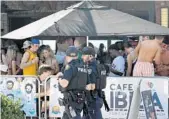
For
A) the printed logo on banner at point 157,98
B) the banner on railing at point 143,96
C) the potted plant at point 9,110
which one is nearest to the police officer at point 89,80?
the banner on railing at point 143,96

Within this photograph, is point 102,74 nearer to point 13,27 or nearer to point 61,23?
point 61,23

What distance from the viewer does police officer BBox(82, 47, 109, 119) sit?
8266 mm

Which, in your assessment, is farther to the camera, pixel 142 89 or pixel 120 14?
pixel 120 14

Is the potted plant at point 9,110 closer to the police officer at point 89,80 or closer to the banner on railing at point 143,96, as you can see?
the police officer at point 89,80

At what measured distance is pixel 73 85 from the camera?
8023 millimetres

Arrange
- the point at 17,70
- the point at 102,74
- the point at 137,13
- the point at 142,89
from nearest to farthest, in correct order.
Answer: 1. the point at 102,74
2. the point at 142,89
3. the point at 17,70
4. the point at 137,13

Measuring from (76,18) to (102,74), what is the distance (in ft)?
6.49

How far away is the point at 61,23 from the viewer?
386 inches

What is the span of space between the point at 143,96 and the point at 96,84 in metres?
1.09

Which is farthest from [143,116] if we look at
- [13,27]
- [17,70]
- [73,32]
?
[13,27]

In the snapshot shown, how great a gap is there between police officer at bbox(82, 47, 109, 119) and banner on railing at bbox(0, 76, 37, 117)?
1461 millimetres

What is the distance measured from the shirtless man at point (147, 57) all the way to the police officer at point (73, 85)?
197cm

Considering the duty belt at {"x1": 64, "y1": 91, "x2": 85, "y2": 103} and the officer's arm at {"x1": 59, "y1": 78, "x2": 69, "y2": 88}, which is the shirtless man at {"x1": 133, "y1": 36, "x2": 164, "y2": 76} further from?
the officer's arm at {"x1": 59, "y1": 78, "x2": 69, "y2": 88}

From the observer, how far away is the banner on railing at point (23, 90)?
370 inches
